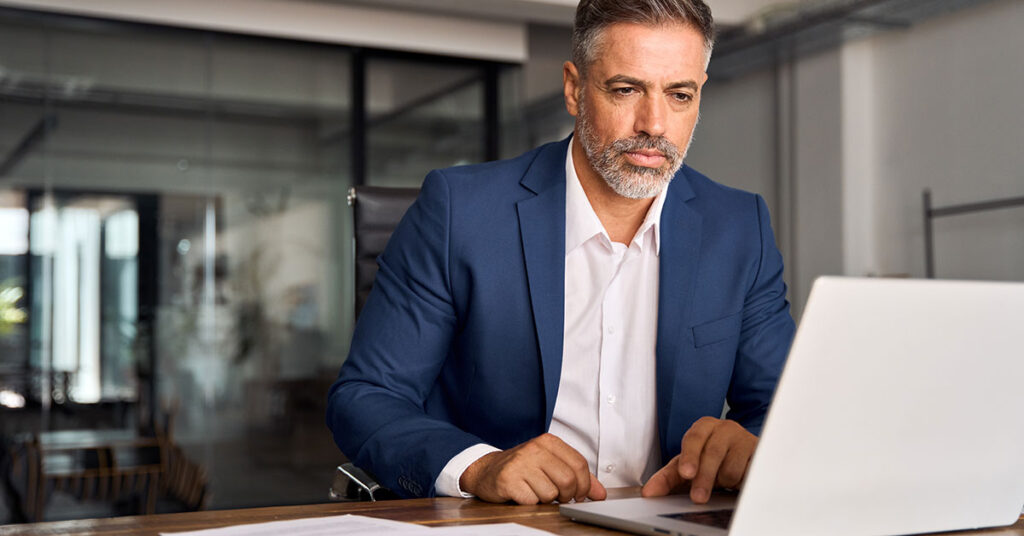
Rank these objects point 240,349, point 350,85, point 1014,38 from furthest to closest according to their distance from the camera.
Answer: point 350,85 < point 240,349 < point 1014,38

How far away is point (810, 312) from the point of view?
76cm

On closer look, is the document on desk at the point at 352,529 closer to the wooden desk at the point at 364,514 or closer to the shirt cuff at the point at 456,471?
the wooden desk at the point at 364,514

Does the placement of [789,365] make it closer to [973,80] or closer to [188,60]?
[973,80]

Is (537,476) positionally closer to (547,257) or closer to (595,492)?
(595,492)

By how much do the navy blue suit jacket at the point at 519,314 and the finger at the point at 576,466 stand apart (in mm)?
346

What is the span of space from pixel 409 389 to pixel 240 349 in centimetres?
432

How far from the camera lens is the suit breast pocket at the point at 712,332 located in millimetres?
1590

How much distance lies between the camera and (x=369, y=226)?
7.14 feet

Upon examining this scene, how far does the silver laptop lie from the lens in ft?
2.57

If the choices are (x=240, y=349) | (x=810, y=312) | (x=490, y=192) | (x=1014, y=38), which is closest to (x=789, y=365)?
(x=810, y=312)

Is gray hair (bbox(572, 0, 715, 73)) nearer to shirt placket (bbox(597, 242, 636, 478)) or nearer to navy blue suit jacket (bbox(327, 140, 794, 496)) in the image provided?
navy blue suit jacket (bbox(327, 140, 794, 496))

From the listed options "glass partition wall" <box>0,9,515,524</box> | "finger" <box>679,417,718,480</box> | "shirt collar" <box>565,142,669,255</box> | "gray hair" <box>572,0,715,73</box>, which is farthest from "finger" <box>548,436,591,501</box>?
"glass partition wall" <box>0,9,515,524</box>

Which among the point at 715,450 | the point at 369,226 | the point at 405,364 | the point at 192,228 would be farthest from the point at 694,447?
the point at 192,228

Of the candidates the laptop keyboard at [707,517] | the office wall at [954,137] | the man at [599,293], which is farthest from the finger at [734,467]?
the office wall at [954,137]
